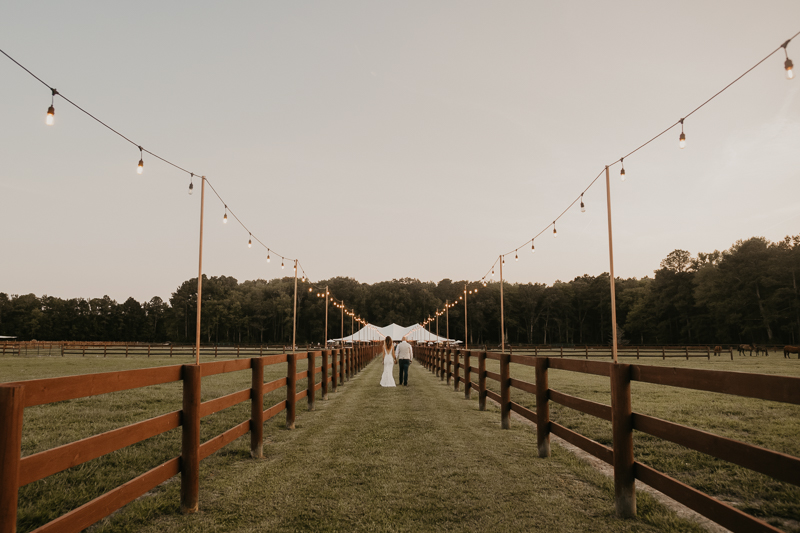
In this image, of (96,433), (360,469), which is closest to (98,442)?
(360,469)

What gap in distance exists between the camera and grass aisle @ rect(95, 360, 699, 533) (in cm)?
360

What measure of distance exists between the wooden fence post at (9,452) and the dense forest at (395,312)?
87.8 m

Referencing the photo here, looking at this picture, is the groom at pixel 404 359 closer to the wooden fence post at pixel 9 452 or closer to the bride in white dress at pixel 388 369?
the bride in white dress at pixel 388 369

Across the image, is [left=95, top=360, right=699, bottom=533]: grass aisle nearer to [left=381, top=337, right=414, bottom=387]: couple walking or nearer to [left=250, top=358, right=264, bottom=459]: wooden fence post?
[left=250, top=358, right=264, bottom=459]: wooden fence post

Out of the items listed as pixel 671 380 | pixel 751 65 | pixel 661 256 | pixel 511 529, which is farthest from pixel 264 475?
pixel 661 256

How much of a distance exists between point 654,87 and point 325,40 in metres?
18.8

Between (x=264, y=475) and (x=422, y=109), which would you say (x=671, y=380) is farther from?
(x=422, y=109)

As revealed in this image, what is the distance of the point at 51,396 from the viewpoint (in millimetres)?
2422

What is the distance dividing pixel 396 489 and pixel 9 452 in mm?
3165

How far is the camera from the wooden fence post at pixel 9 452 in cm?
198

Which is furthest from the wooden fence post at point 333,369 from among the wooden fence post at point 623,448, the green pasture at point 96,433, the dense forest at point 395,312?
the dense forest at point 395,312

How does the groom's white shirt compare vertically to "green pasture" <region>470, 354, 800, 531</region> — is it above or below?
above

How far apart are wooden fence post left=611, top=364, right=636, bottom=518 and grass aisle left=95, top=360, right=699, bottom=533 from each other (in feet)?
0.44

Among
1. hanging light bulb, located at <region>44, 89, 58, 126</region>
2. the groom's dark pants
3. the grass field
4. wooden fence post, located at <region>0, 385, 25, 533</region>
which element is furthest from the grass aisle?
the groom's dark pants
